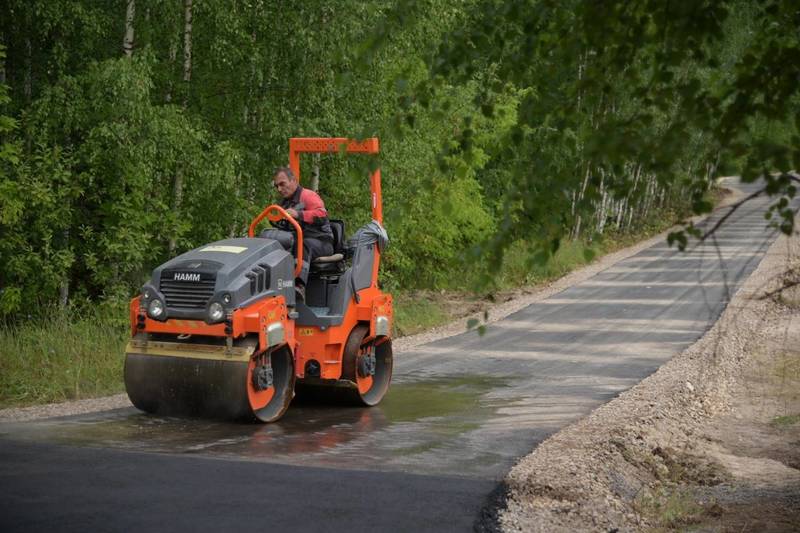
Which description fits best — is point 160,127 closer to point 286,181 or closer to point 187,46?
point 187,46

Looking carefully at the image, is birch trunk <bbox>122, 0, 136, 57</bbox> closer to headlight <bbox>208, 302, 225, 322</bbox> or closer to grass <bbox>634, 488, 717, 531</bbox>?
headlight <bbox>208, 302, 225, 322</bbox>

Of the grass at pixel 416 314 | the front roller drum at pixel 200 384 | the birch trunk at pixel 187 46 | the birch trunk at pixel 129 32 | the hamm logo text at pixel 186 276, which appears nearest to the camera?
the front roller drum at pixel 200 384

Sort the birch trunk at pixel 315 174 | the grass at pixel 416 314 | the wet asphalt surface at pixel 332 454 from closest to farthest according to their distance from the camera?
the wet asphalt surface at pixel 332 454
the birch trunk at pixel 315 174
the grass at pixel 416 314

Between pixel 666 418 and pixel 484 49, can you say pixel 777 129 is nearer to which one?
pixel 484 49

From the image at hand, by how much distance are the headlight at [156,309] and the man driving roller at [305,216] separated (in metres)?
1.41

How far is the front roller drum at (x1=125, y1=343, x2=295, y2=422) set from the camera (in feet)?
29.5

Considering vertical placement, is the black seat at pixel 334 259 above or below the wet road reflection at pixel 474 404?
above

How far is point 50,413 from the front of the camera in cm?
1023

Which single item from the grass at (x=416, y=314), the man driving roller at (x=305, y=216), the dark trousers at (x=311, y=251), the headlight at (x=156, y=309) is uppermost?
the man driving roller at (x=305, y=216)

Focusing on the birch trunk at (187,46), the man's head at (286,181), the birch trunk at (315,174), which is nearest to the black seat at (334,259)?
the man's head at (286,181)

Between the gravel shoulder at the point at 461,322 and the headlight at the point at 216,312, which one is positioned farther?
the gravel shoulder at the point at 461,322

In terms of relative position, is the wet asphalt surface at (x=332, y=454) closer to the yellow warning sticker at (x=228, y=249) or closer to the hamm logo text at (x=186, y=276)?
the hamm logo text at (x=186, y=276)

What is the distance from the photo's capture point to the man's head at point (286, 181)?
32.9ft

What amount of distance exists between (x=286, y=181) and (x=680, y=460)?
436 centimetres
